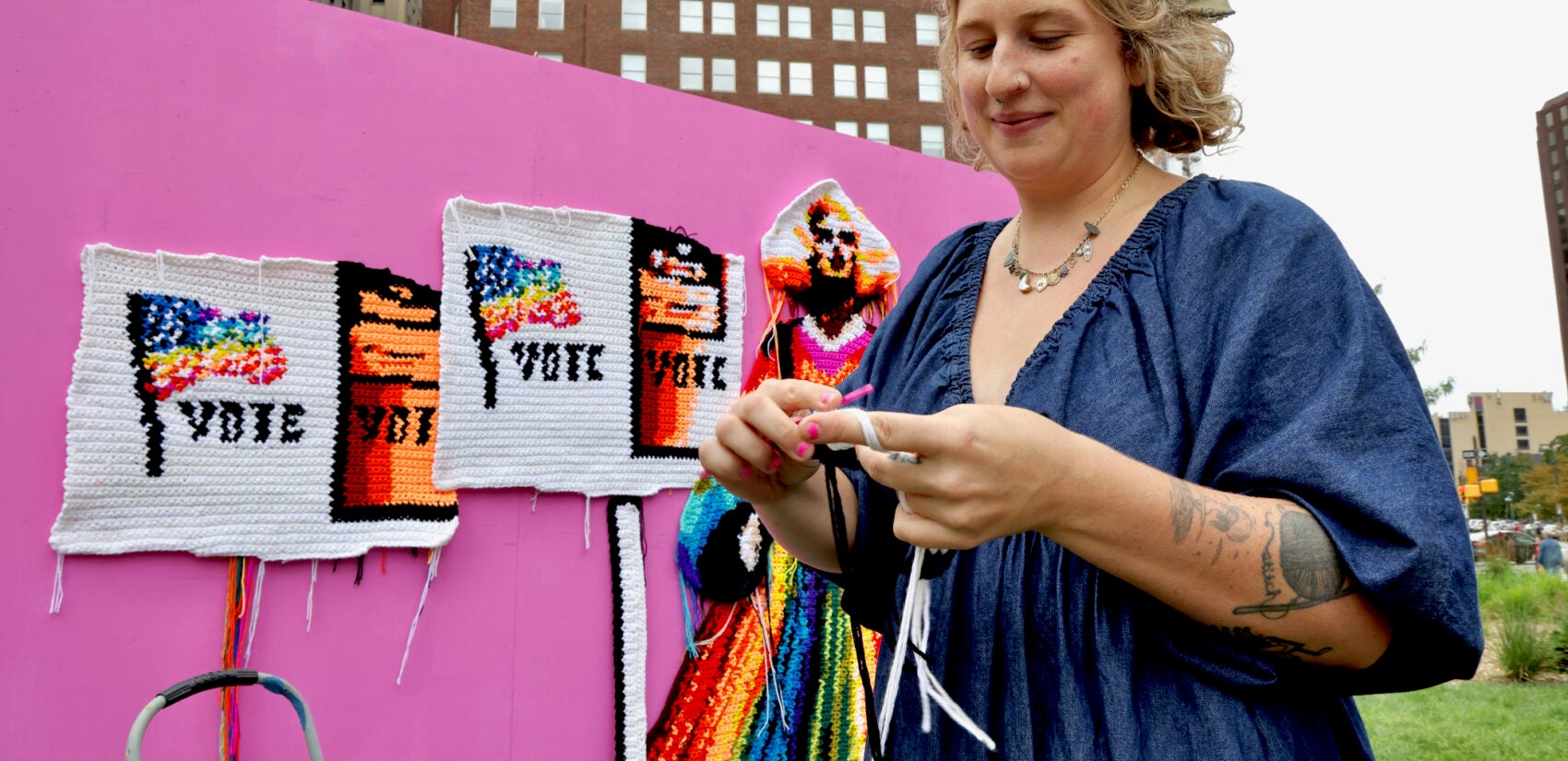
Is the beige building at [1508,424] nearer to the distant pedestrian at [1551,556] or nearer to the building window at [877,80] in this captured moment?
the building window at [877,80]

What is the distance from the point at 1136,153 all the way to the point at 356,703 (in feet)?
4.85

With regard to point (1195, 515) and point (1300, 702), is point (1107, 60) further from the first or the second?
point (1300, 702)

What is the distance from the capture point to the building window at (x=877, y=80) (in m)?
21.9

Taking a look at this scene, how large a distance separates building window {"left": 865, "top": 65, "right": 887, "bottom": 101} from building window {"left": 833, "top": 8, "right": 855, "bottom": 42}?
3.05ft

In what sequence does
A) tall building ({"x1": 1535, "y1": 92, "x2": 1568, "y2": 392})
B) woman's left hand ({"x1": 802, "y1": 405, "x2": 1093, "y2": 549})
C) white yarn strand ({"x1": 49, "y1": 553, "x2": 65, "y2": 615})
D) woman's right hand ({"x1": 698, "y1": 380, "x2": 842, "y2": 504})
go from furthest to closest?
tall building ({"x1": 1535, "y1": 92, "x2": 1568, "y2": 392})
white yarn strand ({"x1": 49, "y1": 553, "x2": 65, "y2": 615})
woman's right hand ({"x1": 698, "y1": 380, "x2": 842, "y2": 504})
woman's left hand ({"x1": 802, "y1": 405, "x2": 1093, "y2": 549})

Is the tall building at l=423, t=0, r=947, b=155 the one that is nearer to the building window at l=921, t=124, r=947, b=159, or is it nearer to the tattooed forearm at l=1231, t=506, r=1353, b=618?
the building window at l=921, t=124, r=947, b=159

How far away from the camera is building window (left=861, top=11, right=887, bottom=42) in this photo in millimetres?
22031

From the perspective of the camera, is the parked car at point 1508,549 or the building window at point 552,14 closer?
the parked car at point 1508,549

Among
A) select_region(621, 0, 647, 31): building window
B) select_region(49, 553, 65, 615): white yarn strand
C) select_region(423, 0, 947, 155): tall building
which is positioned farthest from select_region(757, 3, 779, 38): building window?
select_region(49, 553, 65, 615): white yarn strand

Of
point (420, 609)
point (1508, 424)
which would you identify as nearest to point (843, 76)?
point (420, 609)

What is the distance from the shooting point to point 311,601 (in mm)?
1489

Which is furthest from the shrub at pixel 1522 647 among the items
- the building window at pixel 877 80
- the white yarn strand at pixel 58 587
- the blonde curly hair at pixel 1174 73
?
the building window at pixel 877 80

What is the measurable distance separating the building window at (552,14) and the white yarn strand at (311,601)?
69.4 feet

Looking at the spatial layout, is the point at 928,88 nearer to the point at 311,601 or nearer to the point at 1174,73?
the point at 311,601
